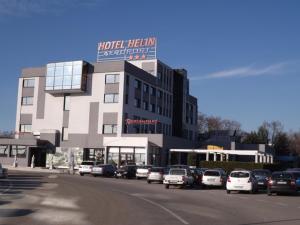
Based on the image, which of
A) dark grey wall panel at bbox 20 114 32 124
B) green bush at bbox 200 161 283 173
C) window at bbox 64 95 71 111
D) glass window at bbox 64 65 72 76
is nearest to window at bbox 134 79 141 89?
glass window at bbox 64 65 72 76

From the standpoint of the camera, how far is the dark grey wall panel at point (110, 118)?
69625 mm

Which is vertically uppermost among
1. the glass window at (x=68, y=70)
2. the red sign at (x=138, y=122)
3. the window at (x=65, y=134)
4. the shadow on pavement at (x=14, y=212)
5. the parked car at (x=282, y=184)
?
the glass window at (x=68, y=70)

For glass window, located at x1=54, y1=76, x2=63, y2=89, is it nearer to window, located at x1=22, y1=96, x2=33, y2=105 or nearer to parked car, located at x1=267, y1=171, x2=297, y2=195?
window, located at x1=22, y1=96, x2=33, y2=105

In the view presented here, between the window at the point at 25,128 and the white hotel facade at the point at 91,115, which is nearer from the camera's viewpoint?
the white hotel facade at the point at 91,115

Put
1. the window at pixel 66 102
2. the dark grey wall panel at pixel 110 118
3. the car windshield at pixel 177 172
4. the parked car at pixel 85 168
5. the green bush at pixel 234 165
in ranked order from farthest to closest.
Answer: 1. the window at pixel 66 102
2. the dark grey wall panel at pixel 110 118
3. the green bush at pixel 234 165
4. the parked car at pixel 85 168
5. the car windshield at pixel 177 172

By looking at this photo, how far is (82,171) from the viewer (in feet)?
180

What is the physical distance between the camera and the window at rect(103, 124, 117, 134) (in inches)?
2744

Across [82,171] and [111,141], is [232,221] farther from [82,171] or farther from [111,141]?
[111,141]

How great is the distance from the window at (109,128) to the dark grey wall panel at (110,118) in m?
0.47

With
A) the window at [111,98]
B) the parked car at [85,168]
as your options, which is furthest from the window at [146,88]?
the parked car at [85,168]

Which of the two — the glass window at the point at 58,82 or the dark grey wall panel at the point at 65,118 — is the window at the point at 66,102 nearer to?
the dark grey wall panel at the point at 65,118

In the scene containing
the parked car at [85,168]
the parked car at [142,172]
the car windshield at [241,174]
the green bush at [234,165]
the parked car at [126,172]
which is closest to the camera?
the car windshield at [241,174]

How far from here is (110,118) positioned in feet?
230

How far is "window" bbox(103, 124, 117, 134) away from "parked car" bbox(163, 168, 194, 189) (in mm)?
34911
